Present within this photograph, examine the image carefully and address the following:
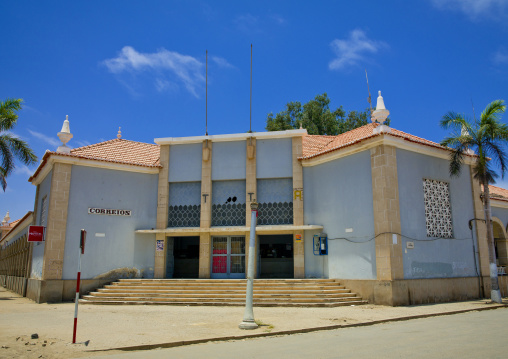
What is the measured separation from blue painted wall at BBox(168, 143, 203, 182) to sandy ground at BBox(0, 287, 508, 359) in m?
6.67

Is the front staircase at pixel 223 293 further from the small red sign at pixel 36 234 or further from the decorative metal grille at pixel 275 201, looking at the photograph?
the small red sign at pixel 36 234

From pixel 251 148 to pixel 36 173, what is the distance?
35.0 feet

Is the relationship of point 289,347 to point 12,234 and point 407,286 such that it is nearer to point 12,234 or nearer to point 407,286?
point 407,286

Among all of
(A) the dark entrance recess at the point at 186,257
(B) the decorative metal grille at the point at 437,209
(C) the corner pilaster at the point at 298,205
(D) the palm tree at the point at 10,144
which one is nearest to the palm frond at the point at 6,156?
(D) the palm tree at the point at 10,144

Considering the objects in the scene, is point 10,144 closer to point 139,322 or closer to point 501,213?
point 139,322

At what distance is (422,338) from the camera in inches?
316

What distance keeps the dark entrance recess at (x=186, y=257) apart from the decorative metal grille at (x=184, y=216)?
119 inches

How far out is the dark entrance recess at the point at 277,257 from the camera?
21.6 meters

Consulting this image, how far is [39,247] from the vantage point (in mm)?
18562

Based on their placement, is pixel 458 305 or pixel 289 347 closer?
pixel 289 347

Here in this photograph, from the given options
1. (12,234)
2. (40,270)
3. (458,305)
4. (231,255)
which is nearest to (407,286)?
(458,305)

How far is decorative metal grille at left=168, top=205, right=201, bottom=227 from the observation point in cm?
1959

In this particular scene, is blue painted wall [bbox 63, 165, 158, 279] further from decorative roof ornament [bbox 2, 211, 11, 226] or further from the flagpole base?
decorative roof ornament [bbox 2, 211, 11, 226]

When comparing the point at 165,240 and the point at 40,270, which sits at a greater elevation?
the point at 165,240
